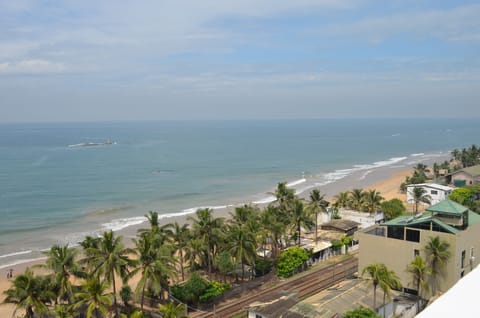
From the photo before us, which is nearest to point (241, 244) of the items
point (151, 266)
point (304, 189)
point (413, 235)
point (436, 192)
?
point (151, 266)

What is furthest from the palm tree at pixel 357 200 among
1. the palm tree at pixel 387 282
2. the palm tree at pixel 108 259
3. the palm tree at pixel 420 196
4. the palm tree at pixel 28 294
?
the palm tree at pixel 28 294

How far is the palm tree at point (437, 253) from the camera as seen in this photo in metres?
33.8

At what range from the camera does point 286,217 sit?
50281 millimetres

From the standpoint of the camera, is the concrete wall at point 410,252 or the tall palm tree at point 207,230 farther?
the tall palm tree at point 207,230

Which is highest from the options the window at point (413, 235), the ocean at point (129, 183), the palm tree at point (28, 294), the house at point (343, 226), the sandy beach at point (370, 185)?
the window at point (413, 235)

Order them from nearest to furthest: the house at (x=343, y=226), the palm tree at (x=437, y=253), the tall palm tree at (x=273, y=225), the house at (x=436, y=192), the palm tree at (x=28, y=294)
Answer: the palm tree at (x=28, y=294) < the palm tree at (x=437, y=253) < the tall palm tree at (x=273, y=225) < the house at (x=343, y=226) < the house at (x=436, y=192)

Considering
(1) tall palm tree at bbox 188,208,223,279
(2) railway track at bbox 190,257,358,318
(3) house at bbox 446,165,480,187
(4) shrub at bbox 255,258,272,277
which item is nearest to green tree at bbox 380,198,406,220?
(2) railway track at bbox 190,257,358,318

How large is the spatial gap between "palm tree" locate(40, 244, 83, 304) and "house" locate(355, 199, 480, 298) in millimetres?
24562

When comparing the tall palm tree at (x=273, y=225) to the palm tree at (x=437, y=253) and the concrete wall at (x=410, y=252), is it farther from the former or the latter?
the palm tree at (x=437, y=253)

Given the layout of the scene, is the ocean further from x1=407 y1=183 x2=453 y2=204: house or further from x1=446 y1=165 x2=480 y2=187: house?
x1=446 y1=165 x2=480 y2=187: house

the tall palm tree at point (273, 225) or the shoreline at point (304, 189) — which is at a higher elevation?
the tall palm tree at point (273, 225)

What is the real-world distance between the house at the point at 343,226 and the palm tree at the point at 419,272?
20.1 m

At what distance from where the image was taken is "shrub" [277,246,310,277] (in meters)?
43.9

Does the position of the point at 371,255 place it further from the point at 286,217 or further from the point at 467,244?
the point at 286,217
